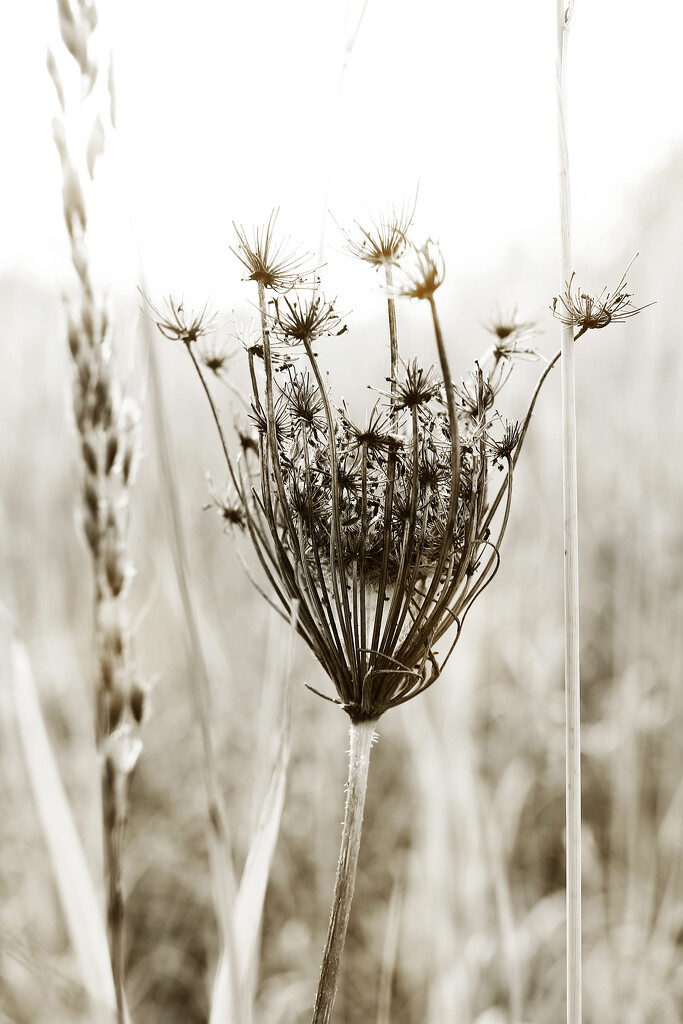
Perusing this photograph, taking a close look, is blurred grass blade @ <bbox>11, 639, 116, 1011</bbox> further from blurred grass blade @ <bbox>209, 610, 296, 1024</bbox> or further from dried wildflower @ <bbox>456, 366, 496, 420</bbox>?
dried wildflower @ <bbox>456, 366, 496, 420</bbox>

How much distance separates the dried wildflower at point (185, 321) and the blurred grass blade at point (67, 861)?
0.42 m

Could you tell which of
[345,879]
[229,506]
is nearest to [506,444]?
[229,506]

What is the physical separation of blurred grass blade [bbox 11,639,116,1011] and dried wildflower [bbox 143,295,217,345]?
42 centimetres

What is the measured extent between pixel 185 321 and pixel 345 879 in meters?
0.54

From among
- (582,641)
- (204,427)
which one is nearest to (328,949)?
(582,641)

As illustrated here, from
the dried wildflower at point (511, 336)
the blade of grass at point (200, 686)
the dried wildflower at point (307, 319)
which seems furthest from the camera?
the dried wildflower at point (511, 336)

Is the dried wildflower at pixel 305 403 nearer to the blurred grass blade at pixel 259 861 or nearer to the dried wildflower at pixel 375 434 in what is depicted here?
the dried wildflower at pixel 375 434

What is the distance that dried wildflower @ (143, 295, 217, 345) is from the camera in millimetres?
721

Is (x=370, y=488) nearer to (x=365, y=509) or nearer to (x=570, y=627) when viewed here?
(x=365, y=509)

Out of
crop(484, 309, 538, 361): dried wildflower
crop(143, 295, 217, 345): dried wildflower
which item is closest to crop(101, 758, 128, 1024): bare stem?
crop(143, 295, 217, 345): dried wildflower

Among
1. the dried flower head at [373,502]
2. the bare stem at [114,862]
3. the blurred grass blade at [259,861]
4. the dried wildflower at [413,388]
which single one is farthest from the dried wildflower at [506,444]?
the bare stem at [114,862]

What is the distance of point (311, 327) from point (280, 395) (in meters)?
0.10

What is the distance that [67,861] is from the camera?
2.68 feet

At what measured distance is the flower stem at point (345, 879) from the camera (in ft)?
2.11
